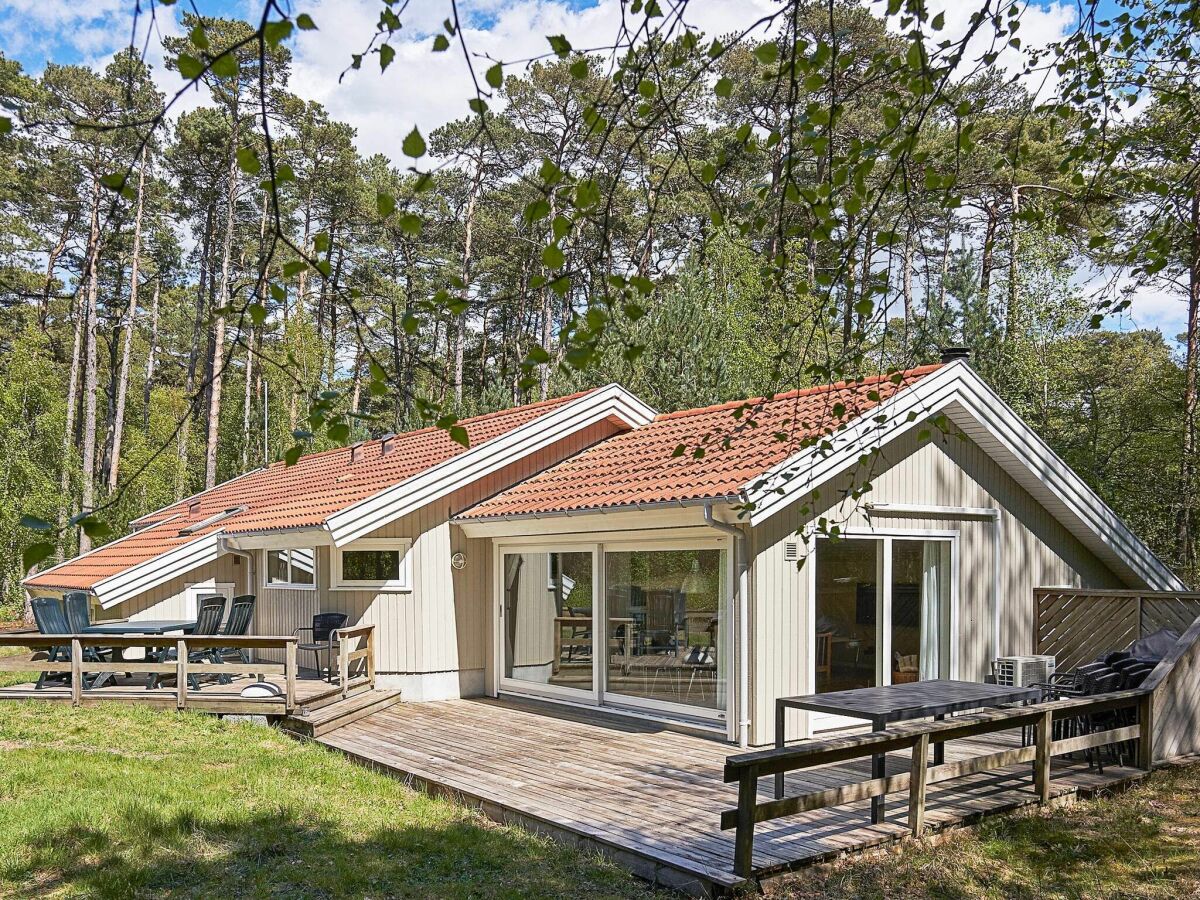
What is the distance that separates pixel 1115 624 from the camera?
40.0 feet

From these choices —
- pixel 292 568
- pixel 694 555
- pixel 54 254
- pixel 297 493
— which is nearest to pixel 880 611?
pixel 694 555

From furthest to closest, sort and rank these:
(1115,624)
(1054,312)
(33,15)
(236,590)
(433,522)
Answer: (1054,312)
(236,590)
(433,522)
(1115,624)
(33,15)

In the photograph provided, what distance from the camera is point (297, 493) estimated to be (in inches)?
648

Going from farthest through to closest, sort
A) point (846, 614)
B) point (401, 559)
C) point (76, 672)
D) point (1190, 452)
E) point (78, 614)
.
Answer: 1. point (1190, 452)
2. point (401, 559)
3. point (78, 614)
4. point (76, 672)
5. point (846, 614)

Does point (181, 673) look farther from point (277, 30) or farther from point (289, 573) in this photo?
point (277, 30)

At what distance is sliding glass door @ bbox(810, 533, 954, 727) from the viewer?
10.5 meters

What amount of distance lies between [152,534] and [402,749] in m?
10.7

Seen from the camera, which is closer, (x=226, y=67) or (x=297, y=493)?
(x=226, y=67)

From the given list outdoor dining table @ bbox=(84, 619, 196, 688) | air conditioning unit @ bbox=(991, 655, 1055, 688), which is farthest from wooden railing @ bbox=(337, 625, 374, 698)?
air conditioning unit @ bbox=(991, 655, 1055, 688)

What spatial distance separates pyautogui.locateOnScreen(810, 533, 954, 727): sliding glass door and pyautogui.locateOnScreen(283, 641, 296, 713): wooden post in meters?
5.67

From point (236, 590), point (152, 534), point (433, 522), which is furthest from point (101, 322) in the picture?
point (433, 522)

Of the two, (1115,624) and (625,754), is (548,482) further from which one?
(1115,624)

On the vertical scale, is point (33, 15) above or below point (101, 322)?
below

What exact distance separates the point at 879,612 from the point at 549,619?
3974 millimetres
